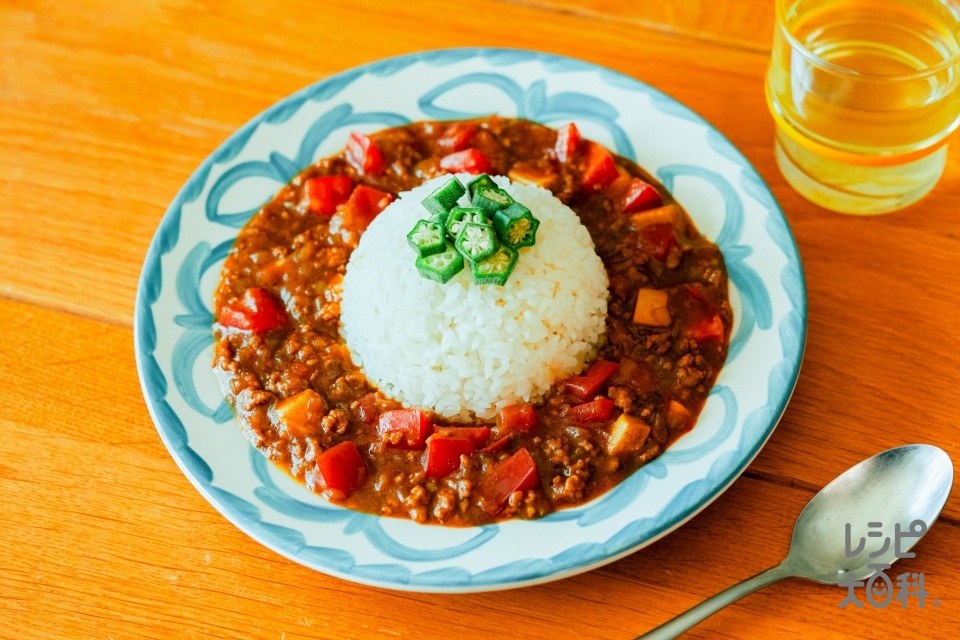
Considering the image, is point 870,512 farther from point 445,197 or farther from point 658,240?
point 445,197

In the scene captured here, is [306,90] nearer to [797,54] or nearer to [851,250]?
[797,54]

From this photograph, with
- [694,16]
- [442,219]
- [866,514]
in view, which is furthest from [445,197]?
[694,16]

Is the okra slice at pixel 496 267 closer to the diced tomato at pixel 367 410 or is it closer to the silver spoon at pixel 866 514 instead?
the diced tomato at pixel 367 410

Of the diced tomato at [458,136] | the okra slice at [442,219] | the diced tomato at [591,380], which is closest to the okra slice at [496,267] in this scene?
the okra slice at [442,219]

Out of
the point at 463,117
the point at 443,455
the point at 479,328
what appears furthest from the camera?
the point at 463,117

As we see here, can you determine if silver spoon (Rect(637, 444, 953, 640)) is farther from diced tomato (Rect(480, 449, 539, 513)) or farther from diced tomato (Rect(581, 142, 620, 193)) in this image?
diced tomato (Rect(581, 142, 620, 193))

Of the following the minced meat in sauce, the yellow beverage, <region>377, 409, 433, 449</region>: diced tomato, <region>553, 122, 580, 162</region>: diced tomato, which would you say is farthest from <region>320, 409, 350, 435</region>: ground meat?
the yellow beverage
